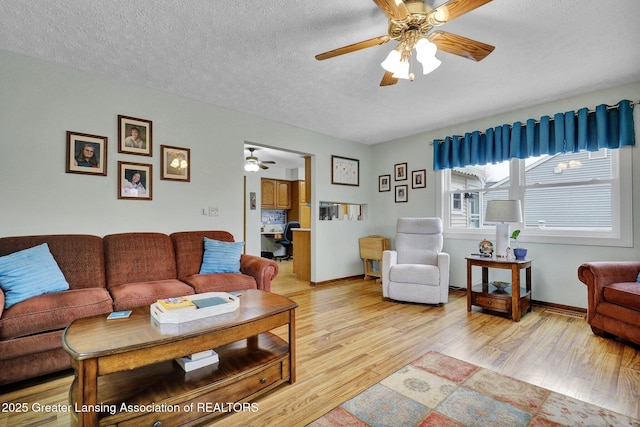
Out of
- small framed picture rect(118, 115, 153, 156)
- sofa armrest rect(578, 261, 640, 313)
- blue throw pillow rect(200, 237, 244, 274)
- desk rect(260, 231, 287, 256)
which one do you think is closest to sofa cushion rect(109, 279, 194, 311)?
blue throw pillow rect(200, 237, 244, 274)

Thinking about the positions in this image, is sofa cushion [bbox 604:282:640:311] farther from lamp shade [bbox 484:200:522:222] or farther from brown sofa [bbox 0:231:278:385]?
brown sofa [bbox 0:231:278:385]

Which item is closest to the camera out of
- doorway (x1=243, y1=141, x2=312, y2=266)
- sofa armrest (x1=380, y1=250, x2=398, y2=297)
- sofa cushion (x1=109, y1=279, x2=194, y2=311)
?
sofa cushion (x1=109, y1=279, x2=194, y2=311)

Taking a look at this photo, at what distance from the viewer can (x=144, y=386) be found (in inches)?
59.8

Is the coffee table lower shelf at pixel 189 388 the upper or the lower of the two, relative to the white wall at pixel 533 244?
lower

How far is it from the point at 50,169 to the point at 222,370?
2445 mm

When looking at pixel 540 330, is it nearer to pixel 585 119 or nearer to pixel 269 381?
pixel 585 119

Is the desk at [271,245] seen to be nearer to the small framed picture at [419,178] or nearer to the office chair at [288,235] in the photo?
the office chair at [288,235]

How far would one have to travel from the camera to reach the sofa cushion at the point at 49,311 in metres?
1.83

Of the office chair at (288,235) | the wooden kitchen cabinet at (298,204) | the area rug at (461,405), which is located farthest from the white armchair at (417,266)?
the wooden kitchen cabinet at (298,204)

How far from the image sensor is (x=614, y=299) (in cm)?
250

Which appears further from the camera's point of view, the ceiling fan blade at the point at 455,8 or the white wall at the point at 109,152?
the white wall at the point at 109,152

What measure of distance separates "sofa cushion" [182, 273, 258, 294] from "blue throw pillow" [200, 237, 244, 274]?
12cm

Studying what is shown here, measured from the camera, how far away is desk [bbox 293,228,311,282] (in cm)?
514

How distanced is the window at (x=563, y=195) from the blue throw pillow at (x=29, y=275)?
4.52 meters
